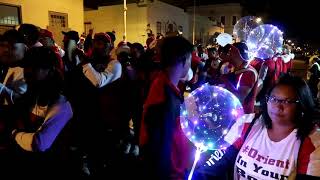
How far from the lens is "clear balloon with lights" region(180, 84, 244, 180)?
2.51 meters

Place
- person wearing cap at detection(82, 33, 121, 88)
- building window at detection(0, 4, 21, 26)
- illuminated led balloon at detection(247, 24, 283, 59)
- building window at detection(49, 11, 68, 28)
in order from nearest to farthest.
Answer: person wearing cap at detection(82, 33, 121, 88) < illuminated led balloon at detection(247, 24, 283, 59) < building window at detection(0, 4, 21, 26) < building window at detection(49, 11, 68, 28)

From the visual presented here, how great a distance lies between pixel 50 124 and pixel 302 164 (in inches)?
82.3

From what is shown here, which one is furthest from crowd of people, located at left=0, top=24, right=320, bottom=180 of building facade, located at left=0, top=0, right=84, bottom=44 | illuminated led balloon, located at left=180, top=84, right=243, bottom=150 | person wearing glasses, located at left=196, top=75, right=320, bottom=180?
building facade, located at left=0, top=0, right=84, bottom=44

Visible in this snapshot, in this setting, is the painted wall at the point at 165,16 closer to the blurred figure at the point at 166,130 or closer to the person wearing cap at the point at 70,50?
the person wearing cap at the point at 70,50

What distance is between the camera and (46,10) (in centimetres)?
1429

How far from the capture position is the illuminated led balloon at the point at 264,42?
7.24m

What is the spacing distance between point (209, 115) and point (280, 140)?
630 mm

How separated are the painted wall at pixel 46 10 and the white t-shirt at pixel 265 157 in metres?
13.2

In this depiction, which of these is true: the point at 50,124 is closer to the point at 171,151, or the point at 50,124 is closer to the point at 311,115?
the point at 171,151

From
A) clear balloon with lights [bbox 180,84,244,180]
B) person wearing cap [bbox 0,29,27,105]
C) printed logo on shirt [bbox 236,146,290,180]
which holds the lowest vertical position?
printed logo on shirt [bbox 236,146,290,180]

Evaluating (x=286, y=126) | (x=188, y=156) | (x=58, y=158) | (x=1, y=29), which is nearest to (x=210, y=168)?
(x=188, y=156)

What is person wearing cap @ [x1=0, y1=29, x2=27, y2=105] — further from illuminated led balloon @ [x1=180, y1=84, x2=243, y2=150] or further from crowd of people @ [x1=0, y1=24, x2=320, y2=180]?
illuminated led balloon @ [x1=180, y1=84, x2=243, y2=150]

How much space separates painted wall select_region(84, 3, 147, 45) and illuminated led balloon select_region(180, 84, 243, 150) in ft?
69.4

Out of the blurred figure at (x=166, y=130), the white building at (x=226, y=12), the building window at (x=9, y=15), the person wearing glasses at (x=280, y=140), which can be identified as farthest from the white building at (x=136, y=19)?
the white building at (x=226, y=12)
